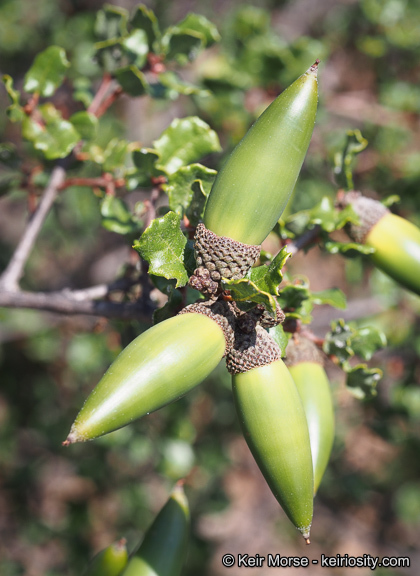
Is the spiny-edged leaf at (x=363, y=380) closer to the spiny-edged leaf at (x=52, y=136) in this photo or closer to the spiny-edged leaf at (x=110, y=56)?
the spiny-edged leaf at (x=52, y=136)

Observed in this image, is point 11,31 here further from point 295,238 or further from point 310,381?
point 310,381

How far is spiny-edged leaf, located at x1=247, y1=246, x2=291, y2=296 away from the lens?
0.93 metres

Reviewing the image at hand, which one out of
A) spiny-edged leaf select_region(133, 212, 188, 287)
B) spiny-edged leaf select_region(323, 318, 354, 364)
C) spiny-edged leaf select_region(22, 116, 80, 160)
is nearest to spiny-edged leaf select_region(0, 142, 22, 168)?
spiny-edged leaf select_region(22, 116, 80, 160)

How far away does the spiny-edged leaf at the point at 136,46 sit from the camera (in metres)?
1.61

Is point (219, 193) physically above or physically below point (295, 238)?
above

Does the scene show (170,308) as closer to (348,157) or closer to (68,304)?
(68,304)

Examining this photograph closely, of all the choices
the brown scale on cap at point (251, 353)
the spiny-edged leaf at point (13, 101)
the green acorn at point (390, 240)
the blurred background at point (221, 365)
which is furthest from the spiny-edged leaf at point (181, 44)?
the brown scale on cap at point (251, 353)

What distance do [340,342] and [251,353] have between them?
48 centimetres

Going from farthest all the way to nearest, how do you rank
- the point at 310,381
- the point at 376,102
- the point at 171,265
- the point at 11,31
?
the point at 11,31 < the point at 376,102 < the point at 310,381 < the point at 171,265

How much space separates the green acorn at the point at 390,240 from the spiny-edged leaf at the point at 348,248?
0.10 ft

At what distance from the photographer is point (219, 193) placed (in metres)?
0.98

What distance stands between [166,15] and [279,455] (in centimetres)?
378

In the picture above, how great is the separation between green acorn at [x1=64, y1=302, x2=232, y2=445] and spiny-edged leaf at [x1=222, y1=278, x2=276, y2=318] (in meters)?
0.08

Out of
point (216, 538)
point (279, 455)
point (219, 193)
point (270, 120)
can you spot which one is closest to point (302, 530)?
point (279, 455)
